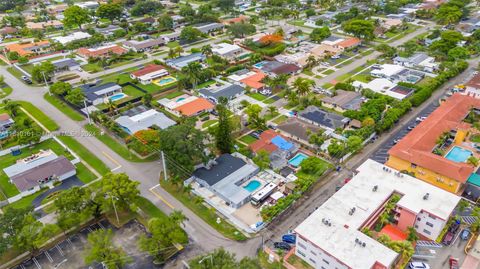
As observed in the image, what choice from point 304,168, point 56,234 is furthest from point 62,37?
point 304,168

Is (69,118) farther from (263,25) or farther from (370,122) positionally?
(263,25)

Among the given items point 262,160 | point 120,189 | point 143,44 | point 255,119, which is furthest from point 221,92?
point 143,44

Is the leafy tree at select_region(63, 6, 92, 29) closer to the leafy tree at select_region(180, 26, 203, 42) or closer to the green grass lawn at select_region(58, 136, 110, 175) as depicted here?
the leafy tree at select_region(180, 26, 203, 42)

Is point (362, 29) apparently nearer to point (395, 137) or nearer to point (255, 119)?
point (395, 137)

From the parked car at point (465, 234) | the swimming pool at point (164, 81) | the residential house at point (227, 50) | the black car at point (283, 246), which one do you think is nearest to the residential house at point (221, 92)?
the swimming pool at point (164, 81)

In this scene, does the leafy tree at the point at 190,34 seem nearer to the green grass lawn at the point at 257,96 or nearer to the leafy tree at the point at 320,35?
the leafy tree at the point at 320,35
